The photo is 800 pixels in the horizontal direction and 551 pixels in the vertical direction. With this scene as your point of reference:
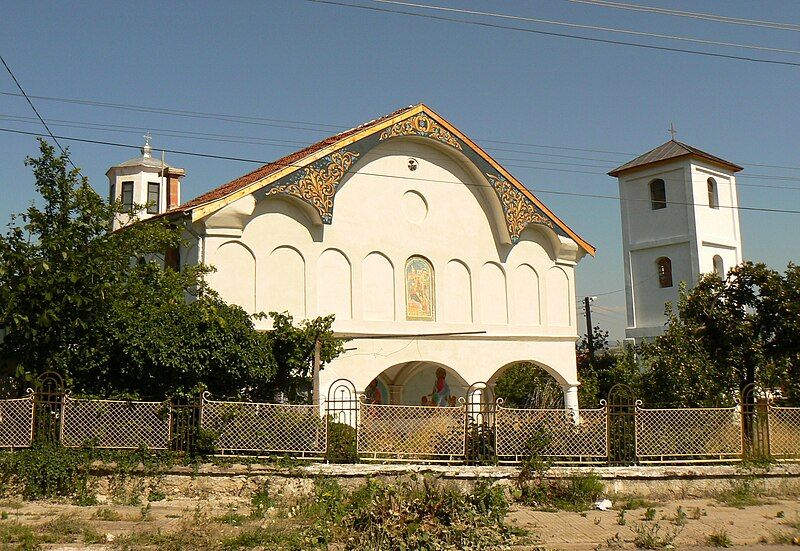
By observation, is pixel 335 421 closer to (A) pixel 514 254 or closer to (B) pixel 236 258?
(B) pixel 236 258

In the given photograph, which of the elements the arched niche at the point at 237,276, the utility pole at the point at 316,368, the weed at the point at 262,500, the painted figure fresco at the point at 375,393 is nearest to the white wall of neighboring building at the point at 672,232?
the painted figure fresco at the point at 375,393

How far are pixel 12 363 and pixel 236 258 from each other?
15.5 feet

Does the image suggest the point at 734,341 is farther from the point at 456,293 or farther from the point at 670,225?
the point at 670,225

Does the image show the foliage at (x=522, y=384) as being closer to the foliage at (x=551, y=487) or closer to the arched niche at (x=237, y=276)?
the arched niche at (x=237, y=276)

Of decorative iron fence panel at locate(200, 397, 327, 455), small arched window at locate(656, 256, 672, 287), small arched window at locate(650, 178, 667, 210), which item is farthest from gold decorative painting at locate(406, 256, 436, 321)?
small arched window at locate(650, 178, 667, 210)

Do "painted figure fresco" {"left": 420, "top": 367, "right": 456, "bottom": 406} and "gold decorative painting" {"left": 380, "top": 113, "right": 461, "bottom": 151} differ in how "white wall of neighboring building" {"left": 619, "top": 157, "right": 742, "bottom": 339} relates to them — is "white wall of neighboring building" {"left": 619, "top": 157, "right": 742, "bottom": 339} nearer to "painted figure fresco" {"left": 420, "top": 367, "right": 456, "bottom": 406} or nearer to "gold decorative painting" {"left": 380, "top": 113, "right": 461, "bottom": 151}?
"painted figure fresco" {"left": 420, "top": 367, "right": 456, "bottom": 406}

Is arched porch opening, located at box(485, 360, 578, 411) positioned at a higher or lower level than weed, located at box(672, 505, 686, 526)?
higher

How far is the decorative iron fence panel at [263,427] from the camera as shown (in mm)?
12844

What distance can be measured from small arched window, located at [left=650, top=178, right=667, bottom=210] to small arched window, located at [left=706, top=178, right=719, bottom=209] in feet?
5.23

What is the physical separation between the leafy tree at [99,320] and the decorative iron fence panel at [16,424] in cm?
→ 56

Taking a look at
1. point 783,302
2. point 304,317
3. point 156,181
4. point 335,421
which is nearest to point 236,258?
point 304,317

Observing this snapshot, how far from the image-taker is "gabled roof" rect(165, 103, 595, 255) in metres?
17.4

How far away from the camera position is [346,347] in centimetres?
1828

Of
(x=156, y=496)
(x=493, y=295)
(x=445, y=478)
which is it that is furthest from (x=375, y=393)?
(x=156, y=496)
